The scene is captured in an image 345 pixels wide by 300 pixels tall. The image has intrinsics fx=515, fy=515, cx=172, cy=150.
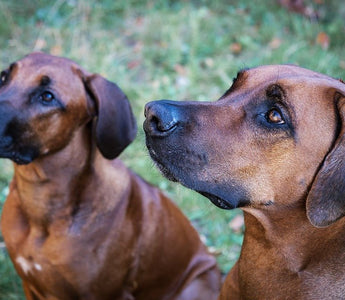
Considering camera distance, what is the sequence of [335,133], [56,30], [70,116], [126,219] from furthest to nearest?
1. [56,30]
2. [126,219]
3. [70,116]
4. [335,133]

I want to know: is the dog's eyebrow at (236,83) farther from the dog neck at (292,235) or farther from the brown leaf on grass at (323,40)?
the brown leaf on grass at (323,40)

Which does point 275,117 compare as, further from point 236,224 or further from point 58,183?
point 236,224

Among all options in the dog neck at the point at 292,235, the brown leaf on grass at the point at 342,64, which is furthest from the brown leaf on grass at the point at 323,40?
the dog neck at the point at 292,235

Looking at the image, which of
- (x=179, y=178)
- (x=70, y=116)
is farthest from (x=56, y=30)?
(x=179, y=178)

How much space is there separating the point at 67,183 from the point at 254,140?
5.08ft

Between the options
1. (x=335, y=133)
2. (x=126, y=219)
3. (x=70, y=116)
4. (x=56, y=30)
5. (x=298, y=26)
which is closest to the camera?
(x=335, y=133)

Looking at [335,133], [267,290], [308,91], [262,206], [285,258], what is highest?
[308,91]

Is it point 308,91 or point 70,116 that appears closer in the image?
point 308,91

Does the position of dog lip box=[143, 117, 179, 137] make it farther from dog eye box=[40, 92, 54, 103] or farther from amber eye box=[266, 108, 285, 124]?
dog eye box=[40, 92, 54, 103]

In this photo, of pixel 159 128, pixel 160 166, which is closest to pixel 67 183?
pixel 160 166

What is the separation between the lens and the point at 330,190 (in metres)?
Answer: 2.39

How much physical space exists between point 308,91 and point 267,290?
3.65 ft

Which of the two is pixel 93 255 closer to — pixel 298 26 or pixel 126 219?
pixel 126 219

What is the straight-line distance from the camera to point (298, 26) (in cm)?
824
